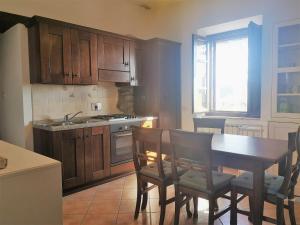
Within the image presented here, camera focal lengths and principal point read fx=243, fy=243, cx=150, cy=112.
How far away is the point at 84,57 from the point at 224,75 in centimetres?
241

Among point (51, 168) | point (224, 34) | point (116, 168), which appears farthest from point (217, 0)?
point (51, 168)

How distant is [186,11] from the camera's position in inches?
171

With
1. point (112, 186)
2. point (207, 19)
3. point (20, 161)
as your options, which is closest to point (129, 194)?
point (112, 186)

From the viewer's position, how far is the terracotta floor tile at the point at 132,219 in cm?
238

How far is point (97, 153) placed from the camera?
11.0 feet

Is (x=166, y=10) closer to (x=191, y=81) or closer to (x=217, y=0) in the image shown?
(x=217, y=0)

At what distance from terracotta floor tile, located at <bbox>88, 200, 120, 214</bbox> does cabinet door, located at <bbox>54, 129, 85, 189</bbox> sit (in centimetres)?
46

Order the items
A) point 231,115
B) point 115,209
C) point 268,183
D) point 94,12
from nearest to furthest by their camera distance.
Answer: point 268,183
point 115,209
point 94,12
point 231,115

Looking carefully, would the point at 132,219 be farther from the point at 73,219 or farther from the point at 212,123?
the point at 212,123

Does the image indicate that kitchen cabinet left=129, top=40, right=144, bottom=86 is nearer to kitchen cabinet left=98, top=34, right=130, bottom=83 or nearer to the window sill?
kitchen cabinet left=98, top=34, right=130, bottom=83

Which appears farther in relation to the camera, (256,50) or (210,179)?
(256,50)

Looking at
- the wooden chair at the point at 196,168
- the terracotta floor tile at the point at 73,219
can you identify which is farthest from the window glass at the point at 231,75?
the terracotta floor tile at the point at 73,219

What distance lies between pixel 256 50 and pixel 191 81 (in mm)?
1187

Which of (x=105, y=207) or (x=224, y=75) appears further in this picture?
(x=224, y=75)
